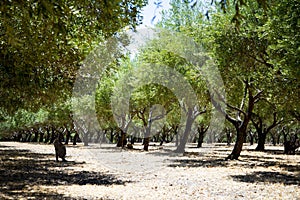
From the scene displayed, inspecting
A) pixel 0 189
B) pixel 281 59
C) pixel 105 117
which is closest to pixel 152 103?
pixel 105 117

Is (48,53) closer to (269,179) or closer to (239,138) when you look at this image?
(269,179)

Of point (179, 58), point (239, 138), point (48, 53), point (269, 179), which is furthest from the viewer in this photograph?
point (179, 58)

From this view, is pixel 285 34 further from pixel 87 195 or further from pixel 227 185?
pixel 87 195

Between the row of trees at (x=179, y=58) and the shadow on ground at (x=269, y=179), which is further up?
the row of trees at (x=179, y=58)

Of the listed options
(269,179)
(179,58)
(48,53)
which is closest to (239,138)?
(179,58)

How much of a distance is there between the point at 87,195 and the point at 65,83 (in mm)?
4483

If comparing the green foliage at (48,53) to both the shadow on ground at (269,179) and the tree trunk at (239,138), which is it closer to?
the shadow on ground at (269,179)

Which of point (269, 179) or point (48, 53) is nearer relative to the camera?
point (48, 53)

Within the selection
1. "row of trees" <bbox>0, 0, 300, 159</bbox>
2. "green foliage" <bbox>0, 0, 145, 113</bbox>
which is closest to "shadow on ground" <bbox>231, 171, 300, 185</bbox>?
"row of trees" <bbox>0, 0, 300, 159</bbox>

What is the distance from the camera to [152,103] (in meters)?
33.8

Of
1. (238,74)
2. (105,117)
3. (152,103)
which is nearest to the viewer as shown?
(238,74)

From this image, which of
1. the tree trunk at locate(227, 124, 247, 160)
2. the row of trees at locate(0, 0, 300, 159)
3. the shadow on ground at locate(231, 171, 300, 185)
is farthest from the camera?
the tree trunk at locate(227, 124, 247, 160)

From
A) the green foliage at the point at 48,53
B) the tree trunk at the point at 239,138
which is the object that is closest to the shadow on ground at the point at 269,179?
the tree trunk at the point at 239,138

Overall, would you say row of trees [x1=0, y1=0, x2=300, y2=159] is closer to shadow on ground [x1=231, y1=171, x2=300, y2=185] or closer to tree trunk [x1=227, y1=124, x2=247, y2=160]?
tree trunk [x1=227, y1=124, x2=247, y2=160]
